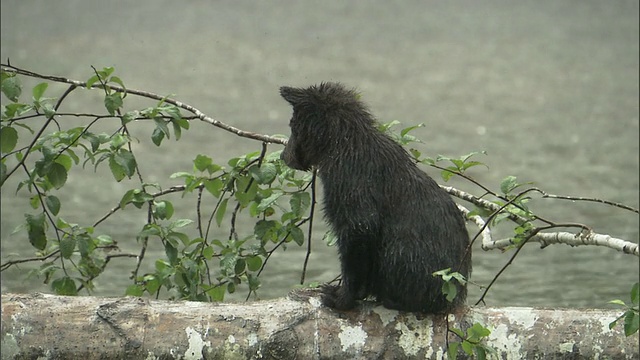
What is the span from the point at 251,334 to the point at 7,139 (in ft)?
3.98

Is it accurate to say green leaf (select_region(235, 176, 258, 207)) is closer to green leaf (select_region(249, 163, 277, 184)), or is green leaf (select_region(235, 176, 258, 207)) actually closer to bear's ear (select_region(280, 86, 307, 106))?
green leaf (select_region(249, 163, 277, 184))

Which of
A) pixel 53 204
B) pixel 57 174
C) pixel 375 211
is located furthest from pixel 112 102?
pixel 375 211

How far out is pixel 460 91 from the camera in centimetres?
1204

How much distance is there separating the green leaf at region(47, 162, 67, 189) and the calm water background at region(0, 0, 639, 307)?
256cm

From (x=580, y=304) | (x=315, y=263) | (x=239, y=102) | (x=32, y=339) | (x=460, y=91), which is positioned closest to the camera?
(x=32, y=339)

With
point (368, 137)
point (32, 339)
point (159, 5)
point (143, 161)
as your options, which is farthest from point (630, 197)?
point (159, 5)

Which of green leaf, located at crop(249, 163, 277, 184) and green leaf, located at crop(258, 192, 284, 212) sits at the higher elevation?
green leaf, located at crop(249, 163, 277, 184)

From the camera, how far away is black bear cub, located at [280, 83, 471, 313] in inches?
126

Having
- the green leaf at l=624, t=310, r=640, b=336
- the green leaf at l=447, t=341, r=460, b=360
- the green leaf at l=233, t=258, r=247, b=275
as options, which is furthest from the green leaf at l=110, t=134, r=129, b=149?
the green leaf at l=624, t=310, r=640, b=336

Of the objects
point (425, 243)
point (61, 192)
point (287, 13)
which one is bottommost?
point (425, 243)

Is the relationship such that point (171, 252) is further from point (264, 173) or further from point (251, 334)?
point (251, 334)

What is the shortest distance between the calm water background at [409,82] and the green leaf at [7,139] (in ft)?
8.55

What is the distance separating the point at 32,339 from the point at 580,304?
3714 millimetres

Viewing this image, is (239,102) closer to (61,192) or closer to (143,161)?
(143,161)
